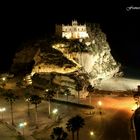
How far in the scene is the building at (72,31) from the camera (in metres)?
111

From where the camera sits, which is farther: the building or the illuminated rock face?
the building

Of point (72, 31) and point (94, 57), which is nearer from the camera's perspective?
point (94, 57)

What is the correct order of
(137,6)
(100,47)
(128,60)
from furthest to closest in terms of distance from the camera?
(137,6), (128,60), (100,47)

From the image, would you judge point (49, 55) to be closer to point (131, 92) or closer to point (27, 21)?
point (131, 92)

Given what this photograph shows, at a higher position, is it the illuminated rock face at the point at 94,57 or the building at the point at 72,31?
the building at the point at 72,31

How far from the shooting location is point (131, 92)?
10194 centimetres

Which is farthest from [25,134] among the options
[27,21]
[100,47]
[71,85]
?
[27,21]

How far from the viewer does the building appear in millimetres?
111488

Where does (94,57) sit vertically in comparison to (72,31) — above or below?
below

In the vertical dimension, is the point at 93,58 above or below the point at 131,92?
above

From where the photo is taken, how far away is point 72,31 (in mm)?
111875

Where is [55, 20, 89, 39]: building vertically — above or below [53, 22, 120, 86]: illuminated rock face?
above

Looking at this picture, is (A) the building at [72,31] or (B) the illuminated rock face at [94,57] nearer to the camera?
(B) the illuminated rock face at [94,57]

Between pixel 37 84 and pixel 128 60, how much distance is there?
182 feet
